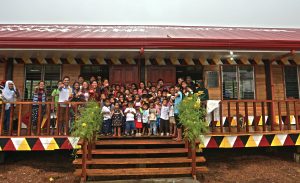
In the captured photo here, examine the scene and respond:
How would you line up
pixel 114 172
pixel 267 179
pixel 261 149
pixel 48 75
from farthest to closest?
pixel 48 75, pixel 261 149, pixel 267 179, pixel 114 172

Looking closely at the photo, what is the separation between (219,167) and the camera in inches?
261

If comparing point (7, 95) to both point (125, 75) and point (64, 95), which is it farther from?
point (125, 75)

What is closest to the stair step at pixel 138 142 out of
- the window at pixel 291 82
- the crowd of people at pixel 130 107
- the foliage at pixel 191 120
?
the crowd of people at pixel 130 107

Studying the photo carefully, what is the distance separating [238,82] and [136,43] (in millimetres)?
4483

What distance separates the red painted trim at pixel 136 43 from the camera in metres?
6.80

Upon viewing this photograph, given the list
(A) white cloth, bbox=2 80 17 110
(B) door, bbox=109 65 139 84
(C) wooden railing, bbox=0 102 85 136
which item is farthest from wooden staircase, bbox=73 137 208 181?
(B) door, bbox=109 65 139 84

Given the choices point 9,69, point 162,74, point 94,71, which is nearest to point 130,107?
point 162,74

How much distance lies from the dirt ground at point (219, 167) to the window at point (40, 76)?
2.29m

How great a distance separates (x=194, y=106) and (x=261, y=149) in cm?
427

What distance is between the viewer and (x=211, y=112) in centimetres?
659

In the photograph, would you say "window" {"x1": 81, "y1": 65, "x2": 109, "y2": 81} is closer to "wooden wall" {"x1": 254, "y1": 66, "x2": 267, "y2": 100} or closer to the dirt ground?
the dirt ground

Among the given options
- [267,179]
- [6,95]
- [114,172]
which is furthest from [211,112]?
[6,95]

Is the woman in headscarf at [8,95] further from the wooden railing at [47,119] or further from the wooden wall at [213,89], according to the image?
the wooden wall at [213,89]

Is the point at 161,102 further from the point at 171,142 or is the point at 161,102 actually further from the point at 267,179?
the point at 267,179
